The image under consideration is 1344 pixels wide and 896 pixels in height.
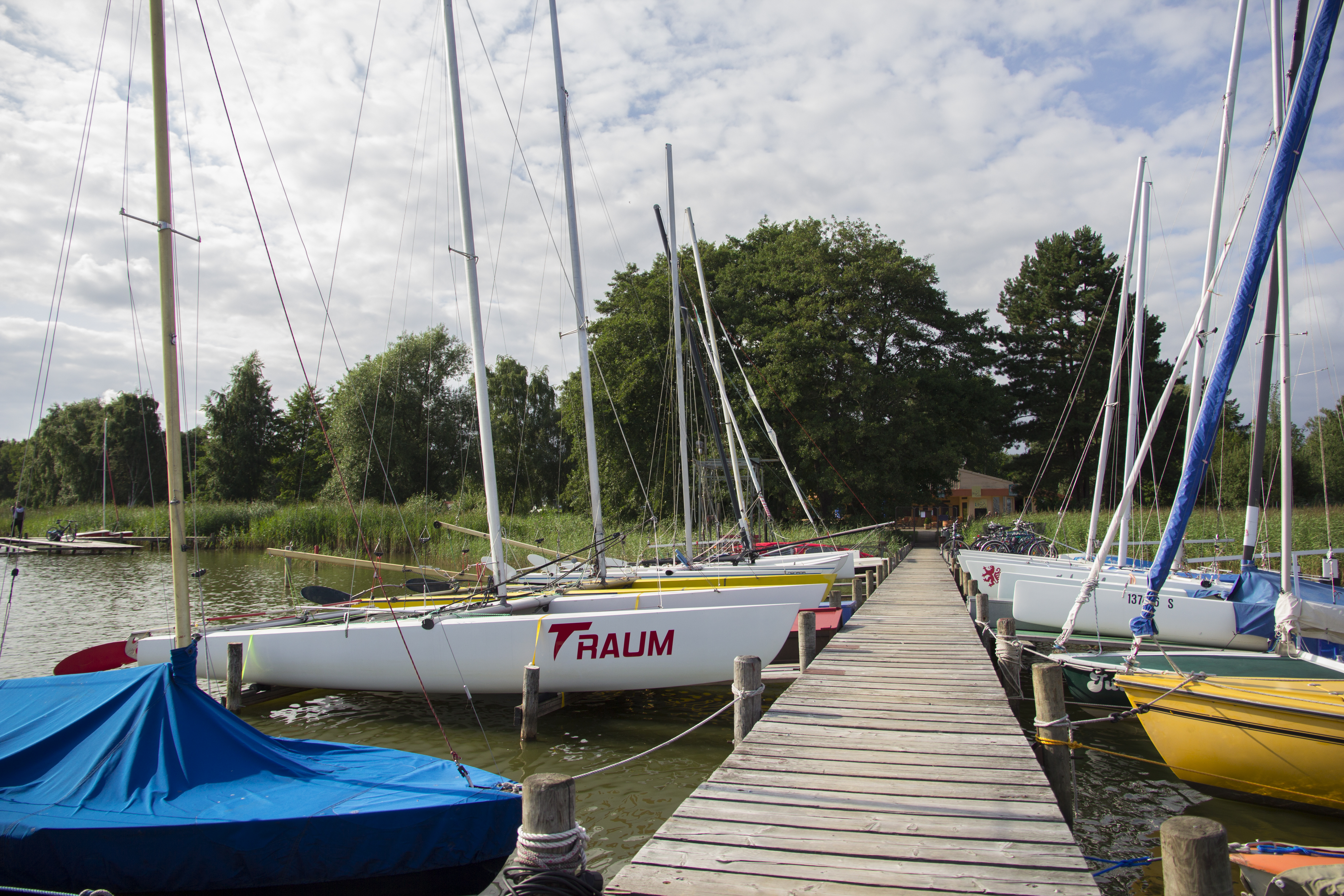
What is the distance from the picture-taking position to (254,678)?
9594 mm

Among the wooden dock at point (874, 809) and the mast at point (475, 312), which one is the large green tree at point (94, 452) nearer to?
the mast at point (475, 312)

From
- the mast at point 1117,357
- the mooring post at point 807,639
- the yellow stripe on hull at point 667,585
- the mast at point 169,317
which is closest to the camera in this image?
the mast at point 169,317

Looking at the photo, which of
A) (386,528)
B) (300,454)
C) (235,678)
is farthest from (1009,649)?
(300,454)

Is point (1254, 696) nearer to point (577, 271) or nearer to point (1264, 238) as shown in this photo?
point (1264, 238)

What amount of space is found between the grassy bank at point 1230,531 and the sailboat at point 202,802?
12.8 metres

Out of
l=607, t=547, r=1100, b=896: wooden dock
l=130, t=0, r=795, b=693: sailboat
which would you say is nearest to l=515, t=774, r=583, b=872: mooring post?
l=607, t=547, r=1100, b=896: wooden dock

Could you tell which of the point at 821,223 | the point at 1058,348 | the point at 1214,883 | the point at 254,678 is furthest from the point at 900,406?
the point at 1214,883

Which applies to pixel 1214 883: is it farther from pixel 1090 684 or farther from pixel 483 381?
pixel 483 381

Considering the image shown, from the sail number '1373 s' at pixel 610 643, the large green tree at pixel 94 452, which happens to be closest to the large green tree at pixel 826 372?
the sail number '1373 s' at pixel 610 643

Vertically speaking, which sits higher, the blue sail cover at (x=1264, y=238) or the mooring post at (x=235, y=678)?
the blue sail cover at (x=1264, y=238)

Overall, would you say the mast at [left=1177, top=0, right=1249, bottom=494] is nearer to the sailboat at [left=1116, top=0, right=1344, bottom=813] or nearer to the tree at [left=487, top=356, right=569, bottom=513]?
the sailboat at [left=1116, top=0, right=1344, bottom=813]

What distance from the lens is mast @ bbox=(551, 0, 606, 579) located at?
37.8 ft

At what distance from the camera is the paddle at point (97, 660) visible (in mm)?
9188

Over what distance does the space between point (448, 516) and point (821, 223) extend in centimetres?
2186
